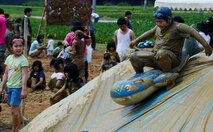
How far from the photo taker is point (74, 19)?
21219 mm

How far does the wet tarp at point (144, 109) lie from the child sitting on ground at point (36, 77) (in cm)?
564

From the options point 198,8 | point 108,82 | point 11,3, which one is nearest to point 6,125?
point 108,82

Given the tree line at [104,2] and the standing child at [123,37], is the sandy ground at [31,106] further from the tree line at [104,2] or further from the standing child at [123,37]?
the tree line at [104,2]

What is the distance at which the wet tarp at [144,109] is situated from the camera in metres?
7.40

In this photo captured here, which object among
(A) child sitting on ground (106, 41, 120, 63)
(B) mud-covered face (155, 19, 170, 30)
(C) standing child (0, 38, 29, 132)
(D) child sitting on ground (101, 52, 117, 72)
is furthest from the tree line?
(B) mud-covered face (155, 19, 170, 30)

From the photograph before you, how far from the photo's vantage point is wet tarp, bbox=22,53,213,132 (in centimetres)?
740

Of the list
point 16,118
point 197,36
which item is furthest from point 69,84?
point 197,36

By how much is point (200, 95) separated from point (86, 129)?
1423 mm

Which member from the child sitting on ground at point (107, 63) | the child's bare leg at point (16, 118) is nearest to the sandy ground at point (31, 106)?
the child's bare leg at point (16, 118)

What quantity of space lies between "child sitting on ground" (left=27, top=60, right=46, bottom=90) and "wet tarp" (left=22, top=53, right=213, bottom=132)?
5.64m

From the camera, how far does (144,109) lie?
778 centimetres

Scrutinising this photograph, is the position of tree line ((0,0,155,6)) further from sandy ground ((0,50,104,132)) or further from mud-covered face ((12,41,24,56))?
mud-covered face ((12,41,24,56))

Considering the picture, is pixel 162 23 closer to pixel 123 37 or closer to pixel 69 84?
pixel 69 84

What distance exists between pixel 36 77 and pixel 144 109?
730cm
